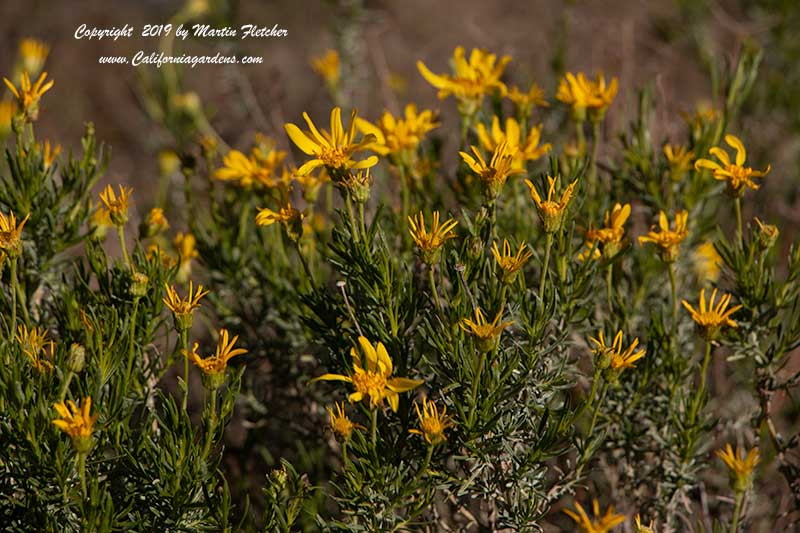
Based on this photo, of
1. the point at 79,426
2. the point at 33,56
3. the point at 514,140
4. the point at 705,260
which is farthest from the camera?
the point at 33,56

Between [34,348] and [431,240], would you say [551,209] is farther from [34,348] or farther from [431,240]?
[34,348]

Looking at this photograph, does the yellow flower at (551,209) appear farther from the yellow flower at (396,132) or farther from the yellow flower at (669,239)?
the yellow flower at (396,132)

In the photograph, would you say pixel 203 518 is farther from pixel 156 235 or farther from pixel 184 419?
pixel 156 235

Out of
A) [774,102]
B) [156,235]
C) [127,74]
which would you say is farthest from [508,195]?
[127,74]

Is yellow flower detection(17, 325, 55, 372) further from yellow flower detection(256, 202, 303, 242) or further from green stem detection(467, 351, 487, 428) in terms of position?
green stem detection(467, 351, 487, 428)

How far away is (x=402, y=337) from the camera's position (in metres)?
1.86

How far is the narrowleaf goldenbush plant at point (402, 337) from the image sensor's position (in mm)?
1688

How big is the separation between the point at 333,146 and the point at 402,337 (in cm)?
45

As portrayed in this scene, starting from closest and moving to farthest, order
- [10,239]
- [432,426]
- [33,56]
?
[432,426], [10,239], [33,56]

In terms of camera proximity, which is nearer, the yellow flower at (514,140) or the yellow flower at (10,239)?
the yellow flower at (10,239)

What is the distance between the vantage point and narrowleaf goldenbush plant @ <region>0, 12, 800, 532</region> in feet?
5.54

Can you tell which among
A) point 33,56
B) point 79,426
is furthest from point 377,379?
point 33,56

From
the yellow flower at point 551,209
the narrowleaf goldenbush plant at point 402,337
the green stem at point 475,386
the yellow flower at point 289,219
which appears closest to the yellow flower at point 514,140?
the narrowleaf goldenbush plant at point 402,337

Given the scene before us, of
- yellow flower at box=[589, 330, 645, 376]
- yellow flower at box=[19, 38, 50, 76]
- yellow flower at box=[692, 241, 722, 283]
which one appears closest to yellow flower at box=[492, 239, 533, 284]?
yellow flower at box=[589, 330, 645, 376]
